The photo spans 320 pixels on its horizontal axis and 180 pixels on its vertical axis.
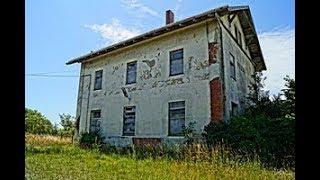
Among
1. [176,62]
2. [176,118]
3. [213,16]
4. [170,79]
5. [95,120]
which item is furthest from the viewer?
[95,120]

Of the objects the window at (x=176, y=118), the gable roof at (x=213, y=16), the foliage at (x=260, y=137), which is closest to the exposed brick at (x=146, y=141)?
the window at (x=176, y=118)

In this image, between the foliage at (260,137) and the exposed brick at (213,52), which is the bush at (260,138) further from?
the exposed brick at (213,52)

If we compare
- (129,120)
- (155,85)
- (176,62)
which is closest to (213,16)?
(176,62)

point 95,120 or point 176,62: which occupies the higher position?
point 176,62

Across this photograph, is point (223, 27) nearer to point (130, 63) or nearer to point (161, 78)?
point (161, 78)

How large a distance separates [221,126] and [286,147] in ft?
7.00

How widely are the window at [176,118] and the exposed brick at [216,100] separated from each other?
4.34ft

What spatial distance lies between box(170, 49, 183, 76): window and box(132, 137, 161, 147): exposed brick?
9.00 feet

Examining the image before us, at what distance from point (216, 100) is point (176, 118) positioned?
6.01 feet

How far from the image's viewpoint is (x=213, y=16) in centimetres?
1138

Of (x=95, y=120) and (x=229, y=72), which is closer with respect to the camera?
(x=229, y=72)

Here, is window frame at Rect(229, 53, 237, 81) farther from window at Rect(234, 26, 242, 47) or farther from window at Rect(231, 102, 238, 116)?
window at Rect(234, 26, 242, 47)

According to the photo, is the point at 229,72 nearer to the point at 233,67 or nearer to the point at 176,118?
the point at 233,67
